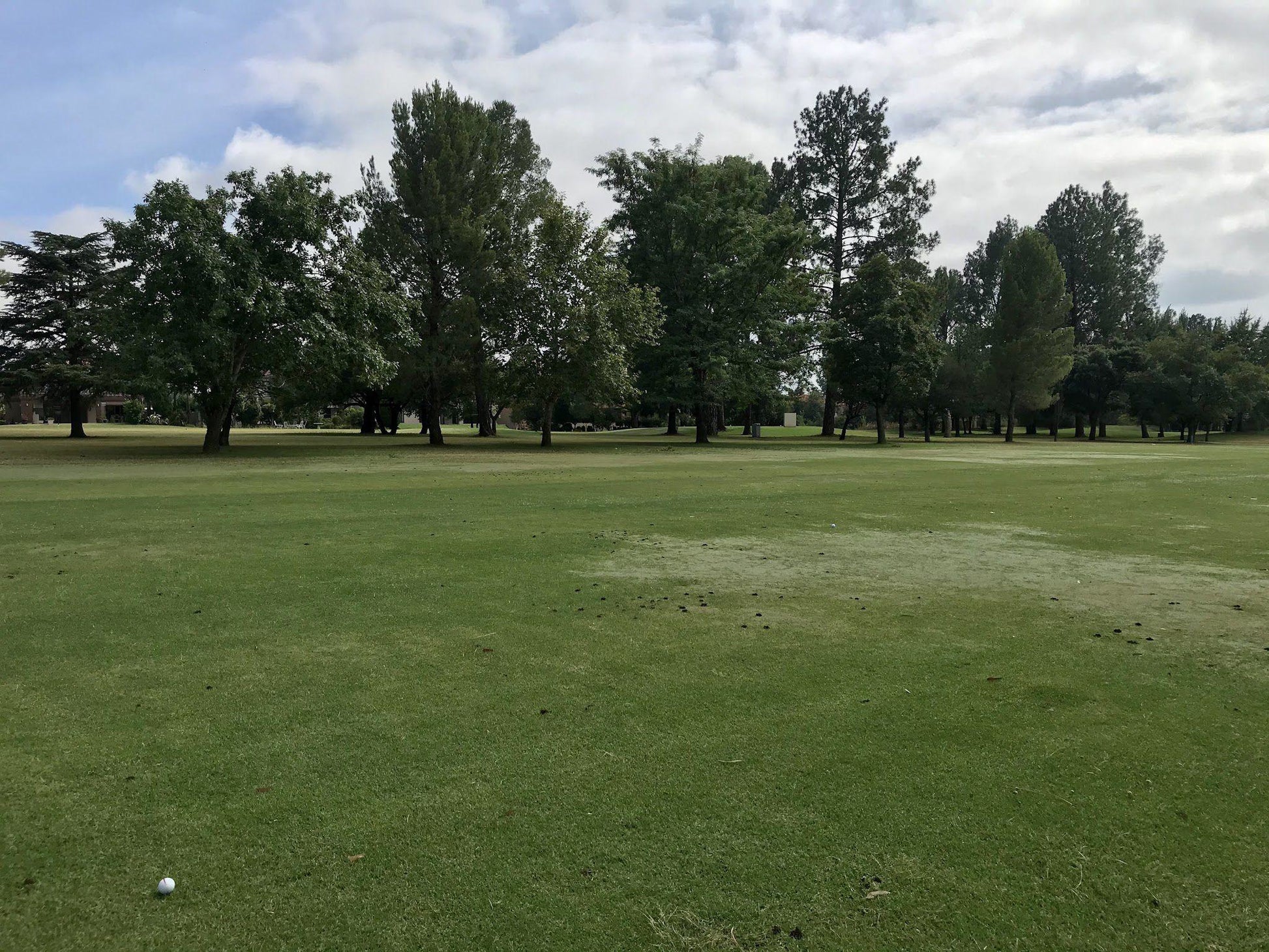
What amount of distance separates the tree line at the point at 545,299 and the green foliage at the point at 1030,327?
167 millimetres

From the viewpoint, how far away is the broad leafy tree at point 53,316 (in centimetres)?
5338

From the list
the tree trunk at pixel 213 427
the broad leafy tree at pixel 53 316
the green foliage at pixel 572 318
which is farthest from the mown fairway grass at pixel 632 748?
the broad leafy tree at pixel 53 316

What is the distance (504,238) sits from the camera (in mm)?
48156

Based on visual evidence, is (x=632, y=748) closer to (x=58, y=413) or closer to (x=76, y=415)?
(x=76, y=415)

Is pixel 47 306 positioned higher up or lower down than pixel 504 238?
lower down

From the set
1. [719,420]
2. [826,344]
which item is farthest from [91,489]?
[719,420]

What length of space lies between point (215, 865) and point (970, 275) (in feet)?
333

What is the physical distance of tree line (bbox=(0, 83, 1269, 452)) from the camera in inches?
1359

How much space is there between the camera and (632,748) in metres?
4.31

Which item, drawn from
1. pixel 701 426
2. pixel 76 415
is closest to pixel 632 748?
pixel 701 426

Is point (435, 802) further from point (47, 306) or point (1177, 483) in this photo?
→ point (47, 306)

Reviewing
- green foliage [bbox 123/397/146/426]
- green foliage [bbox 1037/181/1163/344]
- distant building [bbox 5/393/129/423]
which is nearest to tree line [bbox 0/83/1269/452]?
green foliage [bbox 1037/181/1163/344]

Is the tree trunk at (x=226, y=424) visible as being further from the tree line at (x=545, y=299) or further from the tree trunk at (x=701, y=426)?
the tree trunk at (x=701, y=426)

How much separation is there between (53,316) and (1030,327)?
71452 mm
